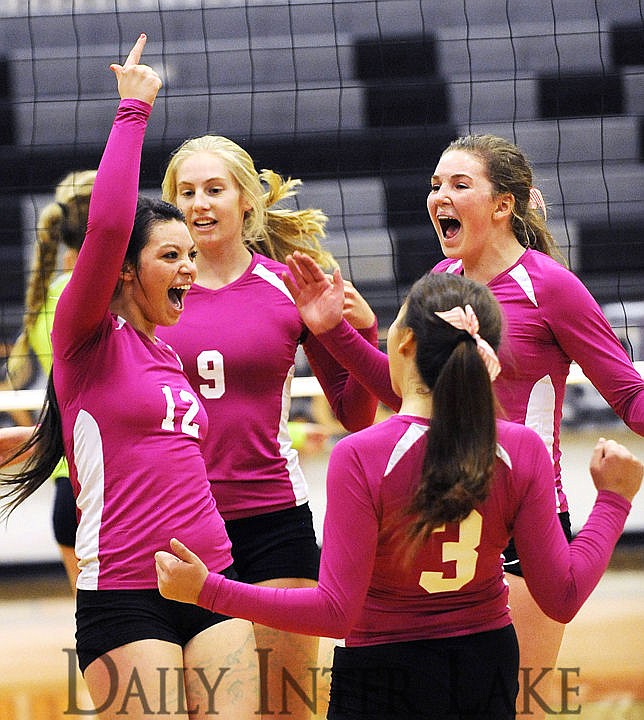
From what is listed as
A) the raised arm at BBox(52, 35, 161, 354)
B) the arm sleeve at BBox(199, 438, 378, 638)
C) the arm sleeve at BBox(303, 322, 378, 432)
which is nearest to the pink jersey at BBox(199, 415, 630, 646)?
the arm sleeve at BBox(199, 438, 378, 638)

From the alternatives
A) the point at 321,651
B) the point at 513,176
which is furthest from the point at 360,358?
the point at 321,651

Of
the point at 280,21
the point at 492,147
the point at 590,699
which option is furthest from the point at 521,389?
the point at 280,21

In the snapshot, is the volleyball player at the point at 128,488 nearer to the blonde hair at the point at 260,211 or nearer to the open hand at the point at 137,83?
the open hand at the point at 137,83

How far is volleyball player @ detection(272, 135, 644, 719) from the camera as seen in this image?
2.38 metres

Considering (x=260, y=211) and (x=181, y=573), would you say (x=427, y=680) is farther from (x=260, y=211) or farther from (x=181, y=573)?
(x=260, y=211)

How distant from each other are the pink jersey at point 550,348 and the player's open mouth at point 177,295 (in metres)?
0.64

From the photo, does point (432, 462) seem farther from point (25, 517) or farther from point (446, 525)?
point (25, 517)

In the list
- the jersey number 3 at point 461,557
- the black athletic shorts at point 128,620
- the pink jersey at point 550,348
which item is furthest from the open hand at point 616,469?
the black athletic shorts at point 128,620

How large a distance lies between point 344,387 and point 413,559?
3.31 feet

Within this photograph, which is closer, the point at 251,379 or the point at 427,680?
the point at 427,680

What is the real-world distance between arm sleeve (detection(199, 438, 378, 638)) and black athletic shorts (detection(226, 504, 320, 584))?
32.4 inches

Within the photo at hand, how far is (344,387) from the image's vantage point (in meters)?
2.71

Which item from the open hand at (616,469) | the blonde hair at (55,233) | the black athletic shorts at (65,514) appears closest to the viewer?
the open hand at (616,469)

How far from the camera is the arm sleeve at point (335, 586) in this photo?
1.69 meters
